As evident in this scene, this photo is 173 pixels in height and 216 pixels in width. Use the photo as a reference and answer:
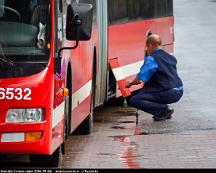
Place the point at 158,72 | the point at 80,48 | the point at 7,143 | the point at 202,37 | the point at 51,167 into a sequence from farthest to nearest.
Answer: the point at 202,37 → the point at 158,72 → the point at 80,48 → the point at 51,167 → the point at 7,143

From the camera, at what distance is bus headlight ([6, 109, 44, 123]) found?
378 inches

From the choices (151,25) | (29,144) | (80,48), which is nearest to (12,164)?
(29,144)

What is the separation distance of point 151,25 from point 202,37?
2075 centimetres

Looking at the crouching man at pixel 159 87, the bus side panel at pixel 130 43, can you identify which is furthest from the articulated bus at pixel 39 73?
the bus side panel at pixel 130 43

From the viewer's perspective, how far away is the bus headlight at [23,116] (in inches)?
378

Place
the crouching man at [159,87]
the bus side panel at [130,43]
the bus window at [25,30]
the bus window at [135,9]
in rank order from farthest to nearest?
the bus window at [135,9]
the bus side panel at [130,43]
the crouching man at [159,87]
the bus window at [25,30]

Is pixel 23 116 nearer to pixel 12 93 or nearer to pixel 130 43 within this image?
pixel 12 93

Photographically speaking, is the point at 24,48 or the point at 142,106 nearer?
the point at 24,48

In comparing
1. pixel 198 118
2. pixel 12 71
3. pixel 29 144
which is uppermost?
pixel 12 71

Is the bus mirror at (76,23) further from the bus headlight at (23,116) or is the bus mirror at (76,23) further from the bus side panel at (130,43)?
the bus side panel at (130,43)

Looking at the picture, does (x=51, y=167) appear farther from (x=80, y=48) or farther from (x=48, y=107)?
(x=80, y=48)

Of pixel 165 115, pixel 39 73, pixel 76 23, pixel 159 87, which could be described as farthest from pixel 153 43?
pixel 39 73

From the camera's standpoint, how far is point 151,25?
20.3 m

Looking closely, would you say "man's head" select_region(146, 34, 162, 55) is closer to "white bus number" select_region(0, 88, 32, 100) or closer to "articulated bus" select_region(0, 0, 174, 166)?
"articulated bus" select_region(0, 0, 174, 166)
